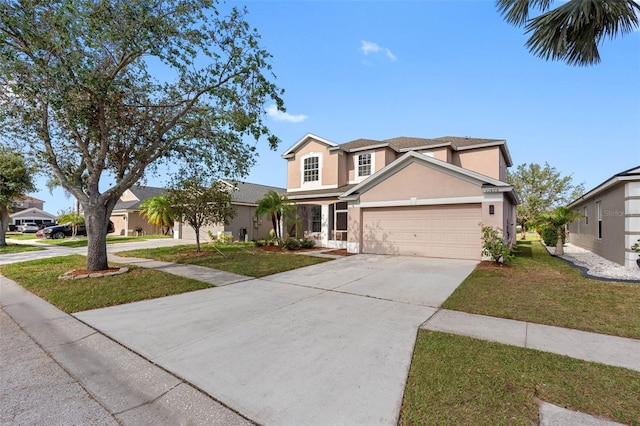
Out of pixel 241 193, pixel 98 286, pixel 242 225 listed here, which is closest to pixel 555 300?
pixel 98 286

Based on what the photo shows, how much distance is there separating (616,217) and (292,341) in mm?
13446

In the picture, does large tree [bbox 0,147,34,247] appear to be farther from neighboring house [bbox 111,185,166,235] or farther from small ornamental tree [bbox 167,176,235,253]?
small ornamental tree [bbox 167,176,235,253]

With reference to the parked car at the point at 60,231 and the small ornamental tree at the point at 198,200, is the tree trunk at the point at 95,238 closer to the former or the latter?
the small ornamental tree at the point at 198,200

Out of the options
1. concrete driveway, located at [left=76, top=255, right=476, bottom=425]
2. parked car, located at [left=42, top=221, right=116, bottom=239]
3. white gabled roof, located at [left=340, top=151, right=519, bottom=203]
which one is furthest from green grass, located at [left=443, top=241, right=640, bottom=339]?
parked car, located at [left=42, top=221, right=116, bottom=239]

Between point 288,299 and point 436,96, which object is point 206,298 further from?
point 436,96

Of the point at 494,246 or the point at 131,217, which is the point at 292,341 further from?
the point at 131,217

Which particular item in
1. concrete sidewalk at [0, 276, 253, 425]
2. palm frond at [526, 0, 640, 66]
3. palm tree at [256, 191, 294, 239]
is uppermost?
palm frond at [526, 0, 640, 66]

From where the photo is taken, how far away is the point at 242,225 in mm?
21766

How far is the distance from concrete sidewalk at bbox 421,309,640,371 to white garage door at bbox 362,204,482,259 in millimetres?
7559

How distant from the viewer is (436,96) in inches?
554

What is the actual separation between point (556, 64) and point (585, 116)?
8200mm

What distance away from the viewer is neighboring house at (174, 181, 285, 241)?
2116 cm

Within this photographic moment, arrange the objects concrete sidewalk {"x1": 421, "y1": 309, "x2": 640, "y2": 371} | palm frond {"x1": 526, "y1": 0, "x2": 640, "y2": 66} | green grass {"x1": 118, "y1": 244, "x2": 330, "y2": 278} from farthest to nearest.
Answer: green grass {"x1": 118, "y1": 244, "x2": 330, "y2": 278} < palm frond {"x1": 526, "y1": 0, "x2": 640, "y2": 66} < concrete sidewalk {"x1": 421, "y1": 309, "x2": 640, "y2": 371}

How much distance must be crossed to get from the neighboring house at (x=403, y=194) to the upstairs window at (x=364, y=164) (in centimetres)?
6
